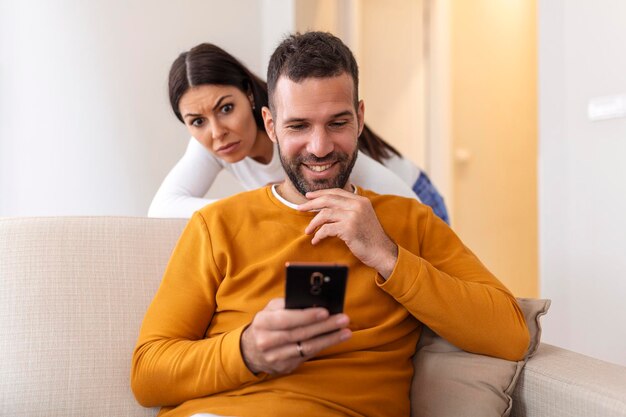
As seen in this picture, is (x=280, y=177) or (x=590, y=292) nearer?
(x=280, y=177)

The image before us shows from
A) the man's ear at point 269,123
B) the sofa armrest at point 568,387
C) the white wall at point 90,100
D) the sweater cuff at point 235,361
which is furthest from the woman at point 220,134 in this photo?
the white wall at point 90,100

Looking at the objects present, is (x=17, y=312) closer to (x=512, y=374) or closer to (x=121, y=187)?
(x=512, y=374)

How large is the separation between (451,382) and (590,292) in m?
1.43

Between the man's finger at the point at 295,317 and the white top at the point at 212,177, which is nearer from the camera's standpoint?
the man's finger at the point at 295,317

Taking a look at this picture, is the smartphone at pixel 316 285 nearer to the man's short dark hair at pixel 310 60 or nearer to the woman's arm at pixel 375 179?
the man's short dark hair at pixel 310 60

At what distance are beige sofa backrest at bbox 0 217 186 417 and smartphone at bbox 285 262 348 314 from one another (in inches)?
20.7

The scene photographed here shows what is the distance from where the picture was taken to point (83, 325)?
1390 mm

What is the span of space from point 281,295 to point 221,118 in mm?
812

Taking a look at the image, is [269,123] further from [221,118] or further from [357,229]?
[221,118]

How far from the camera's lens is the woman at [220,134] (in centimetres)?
196

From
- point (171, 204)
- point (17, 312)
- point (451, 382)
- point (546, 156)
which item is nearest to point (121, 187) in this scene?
point (171, 204)

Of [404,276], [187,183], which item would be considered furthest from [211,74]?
[404,276]

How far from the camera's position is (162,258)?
4.97 ft

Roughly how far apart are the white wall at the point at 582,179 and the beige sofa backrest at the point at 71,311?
163cm
